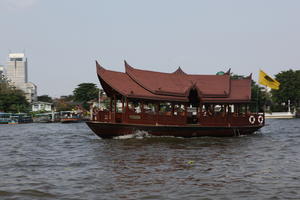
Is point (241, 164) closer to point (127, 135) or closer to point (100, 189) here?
point (100, 189)

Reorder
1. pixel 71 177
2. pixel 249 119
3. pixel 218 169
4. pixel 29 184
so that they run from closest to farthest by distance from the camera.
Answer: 1. pixel 29 184
2. pixel 71 177
3. pixel 218 169
4. pixel 249 119

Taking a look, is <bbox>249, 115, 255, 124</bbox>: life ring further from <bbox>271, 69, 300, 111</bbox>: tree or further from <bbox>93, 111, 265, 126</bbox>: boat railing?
<bbox>271, 69, 300, 111</bbox>: tree

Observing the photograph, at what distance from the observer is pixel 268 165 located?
12328mm

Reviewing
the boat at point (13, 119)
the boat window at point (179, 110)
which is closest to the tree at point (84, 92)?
the boat at point (13, 119)

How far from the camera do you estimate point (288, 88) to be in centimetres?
7569

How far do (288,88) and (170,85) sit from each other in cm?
5896

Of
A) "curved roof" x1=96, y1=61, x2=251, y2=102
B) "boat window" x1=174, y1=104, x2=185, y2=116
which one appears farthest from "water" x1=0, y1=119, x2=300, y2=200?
"boat window" x1=174, y1=104, x2=185, y2=116

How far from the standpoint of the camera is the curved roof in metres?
21.3

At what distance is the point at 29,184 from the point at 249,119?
17540 mm

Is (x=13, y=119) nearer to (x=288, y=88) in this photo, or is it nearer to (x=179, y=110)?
(x=179, y=110)

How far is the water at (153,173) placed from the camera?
28.1 ft

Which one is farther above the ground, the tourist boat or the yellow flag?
the yellow flag

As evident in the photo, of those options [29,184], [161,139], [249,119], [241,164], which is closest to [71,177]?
[29,184]

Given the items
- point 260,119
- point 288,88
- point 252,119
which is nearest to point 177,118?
point 252,119
